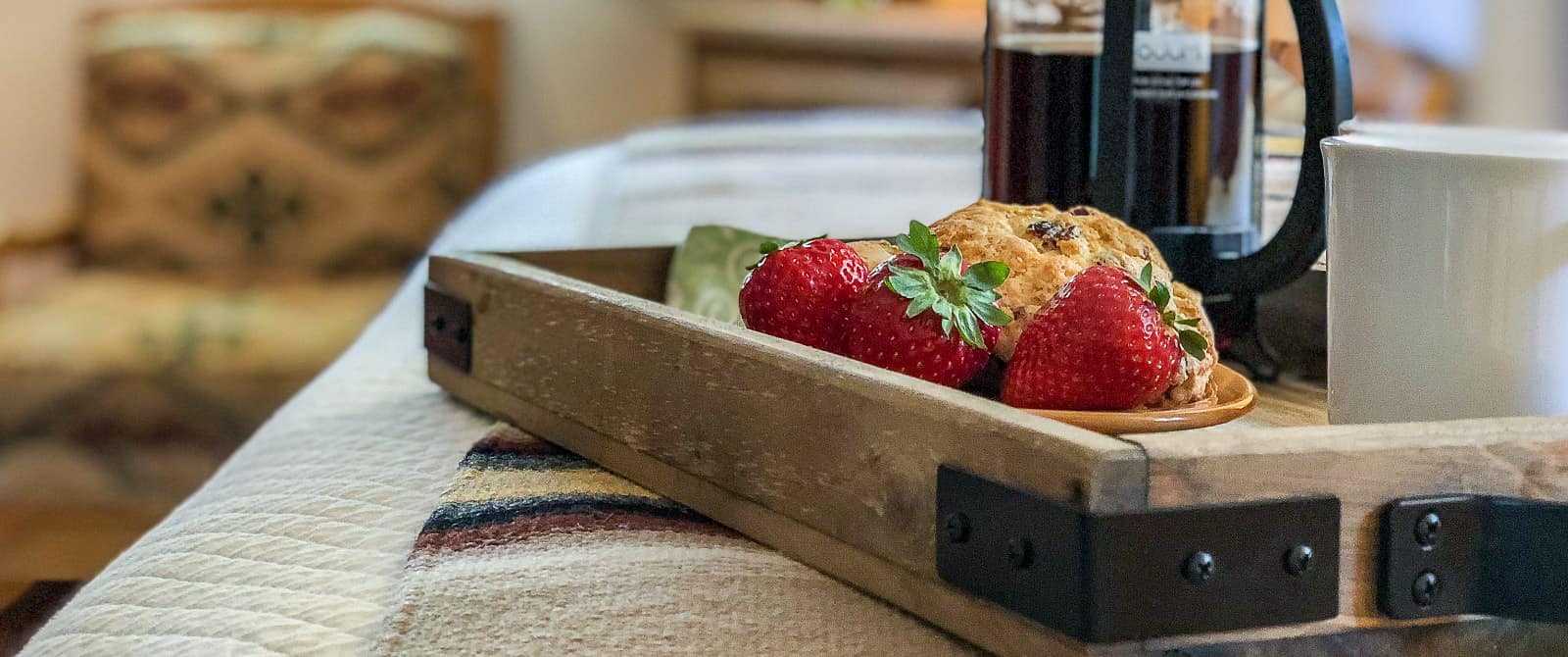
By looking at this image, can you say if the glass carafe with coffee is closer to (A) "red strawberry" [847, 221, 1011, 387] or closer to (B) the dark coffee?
(B) the dark coffee

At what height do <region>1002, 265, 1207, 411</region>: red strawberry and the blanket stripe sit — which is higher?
<region>1002, 265, 1207, 411</region>: red strawberry

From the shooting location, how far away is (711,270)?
736mm

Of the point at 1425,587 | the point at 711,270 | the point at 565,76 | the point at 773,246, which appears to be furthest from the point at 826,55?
the point at 1425,587

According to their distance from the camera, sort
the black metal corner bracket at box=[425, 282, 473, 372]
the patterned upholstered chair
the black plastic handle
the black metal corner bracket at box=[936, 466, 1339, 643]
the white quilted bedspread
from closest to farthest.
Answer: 1. the black metal corner bracket at box=[936, 466, 1339, 643]
2. the white quilted bedspread
3. the black plastic handle
4. the black metal corner bracket at box=[425, 282, 473, 372]
5. the patterned upholstered chair

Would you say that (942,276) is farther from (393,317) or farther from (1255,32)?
(393,317)

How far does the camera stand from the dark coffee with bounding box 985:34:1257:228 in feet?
2.23

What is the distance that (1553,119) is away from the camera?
7.46ft

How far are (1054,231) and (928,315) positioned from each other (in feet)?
0.29

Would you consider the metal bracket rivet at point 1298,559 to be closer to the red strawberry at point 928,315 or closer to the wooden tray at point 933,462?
the wooden tray at point 933,462

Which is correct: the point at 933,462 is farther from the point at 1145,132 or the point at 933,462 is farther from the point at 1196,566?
the point at 1145,132

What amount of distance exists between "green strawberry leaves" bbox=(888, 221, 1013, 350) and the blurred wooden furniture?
208cm

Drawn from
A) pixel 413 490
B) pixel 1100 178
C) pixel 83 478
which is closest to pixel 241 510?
pixel 413 490

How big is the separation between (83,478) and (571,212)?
2.63 ft

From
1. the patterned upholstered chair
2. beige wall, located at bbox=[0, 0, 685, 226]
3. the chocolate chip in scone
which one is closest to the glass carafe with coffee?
the chocolate chip in scone
